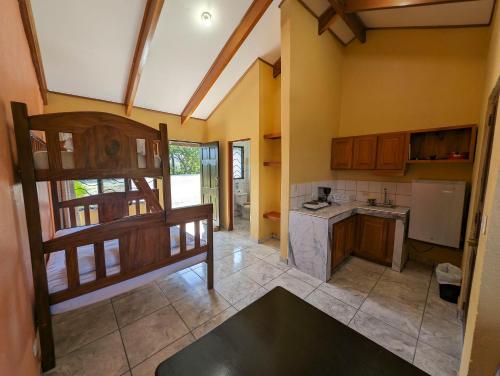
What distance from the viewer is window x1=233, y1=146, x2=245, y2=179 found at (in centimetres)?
573

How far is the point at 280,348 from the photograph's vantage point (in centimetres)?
97

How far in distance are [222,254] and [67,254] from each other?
2.15 m

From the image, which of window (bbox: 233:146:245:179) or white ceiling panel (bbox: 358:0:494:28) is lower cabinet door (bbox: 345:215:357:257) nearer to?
white ceiling panel (bbox: 358:0:494:28)

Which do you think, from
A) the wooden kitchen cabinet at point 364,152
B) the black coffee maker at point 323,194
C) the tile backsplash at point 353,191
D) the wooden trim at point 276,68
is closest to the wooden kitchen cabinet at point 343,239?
the black coffee maker at point 323,194

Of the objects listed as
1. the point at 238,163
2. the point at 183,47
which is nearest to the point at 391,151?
the point at 183,47

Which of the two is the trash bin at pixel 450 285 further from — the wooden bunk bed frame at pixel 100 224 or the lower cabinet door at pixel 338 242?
the wooden bunk bed frame at pixel 100 224

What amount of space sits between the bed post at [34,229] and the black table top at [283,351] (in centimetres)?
122

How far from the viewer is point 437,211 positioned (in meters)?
2.51

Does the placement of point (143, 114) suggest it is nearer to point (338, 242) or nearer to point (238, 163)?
point (238, 163)

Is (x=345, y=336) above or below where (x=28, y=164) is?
below

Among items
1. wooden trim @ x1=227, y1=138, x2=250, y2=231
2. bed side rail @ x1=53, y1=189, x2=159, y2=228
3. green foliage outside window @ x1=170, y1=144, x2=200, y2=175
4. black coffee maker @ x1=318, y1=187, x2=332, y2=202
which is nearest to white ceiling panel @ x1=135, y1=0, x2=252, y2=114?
wooden trim @ x1=227, y1=138, x2=250, y2=231

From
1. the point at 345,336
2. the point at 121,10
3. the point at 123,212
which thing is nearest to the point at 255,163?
the point at 123,212

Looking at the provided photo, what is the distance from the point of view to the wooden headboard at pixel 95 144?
4.57ft

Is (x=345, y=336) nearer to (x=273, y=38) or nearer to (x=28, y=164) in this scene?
(x=28, y=164)
